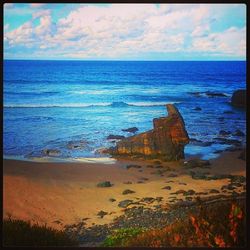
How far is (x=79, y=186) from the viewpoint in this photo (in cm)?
429

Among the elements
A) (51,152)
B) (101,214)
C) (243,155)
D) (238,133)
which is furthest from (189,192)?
(51,152)

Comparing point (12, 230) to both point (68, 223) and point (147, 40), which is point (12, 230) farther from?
point (147, 40)

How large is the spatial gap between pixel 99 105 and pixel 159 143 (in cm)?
68

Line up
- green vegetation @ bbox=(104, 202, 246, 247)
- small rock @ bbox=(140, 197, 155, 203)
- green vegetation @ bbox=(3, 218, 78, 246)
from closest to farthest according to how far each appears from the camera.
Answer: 1. green vegetation @ bbox=(104, 202, 246, 247)
2. green vegetation @ bbox=(3, 218, 78, 246)
3. small rock @ bbox=(140, 197, 155, 203)

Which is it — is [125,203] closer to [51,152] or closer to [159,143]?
[159,143]

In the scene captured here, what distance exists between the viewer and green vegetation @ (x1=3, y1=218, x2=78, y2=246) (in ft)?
13.6

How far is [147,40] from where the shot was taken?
4.41 metres

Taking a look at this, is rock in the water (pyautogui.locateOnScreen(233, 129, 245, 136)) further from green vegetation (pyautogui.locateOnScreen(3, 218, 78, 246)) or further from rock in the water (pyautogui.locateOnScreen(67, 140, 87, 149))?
green vegetation (pyautogui.locateOnScreen(3, 218, 78, 246))

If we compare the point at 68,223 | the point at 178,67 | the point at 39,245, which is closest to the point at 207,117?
the point at 178,67

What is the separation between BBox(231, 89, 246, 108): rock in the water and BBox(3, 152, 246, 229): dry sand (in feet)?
1.51

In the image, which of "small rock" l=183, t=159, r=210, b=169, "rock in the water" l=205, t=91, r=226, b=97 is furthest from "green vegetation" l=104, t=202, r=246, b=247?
"rock in the water" l=205, t=91, r=226, b=97

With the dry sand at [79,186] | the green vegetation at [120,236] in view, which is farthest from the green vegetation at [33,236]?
the green vegetation at [120,236]

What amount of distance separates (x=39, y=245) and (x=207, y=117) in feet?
6.39

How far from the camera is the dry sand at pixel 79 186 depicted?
4223 mm
